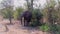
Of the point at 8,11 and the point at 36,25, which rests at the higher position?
the point at 8,11

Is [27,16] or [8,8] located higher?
[8,8]

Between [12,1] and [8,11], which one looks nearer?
[8,11]

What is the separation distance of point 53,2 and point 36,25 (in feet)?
12.9

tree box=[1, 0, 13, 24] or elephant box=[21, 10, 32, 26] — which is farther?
tree box=[1, 0, 13, 24]

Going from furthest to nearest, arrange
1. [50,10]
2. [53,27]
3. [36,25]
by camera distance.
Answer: [36,25], [50,10], [53,27]

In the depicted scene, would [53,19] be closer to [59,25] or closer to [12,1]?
[59,25]

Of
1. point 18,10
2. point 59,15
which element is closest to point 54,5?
point 59,15

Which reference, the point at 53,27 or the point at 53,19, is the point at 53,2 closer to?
the point at 53,19

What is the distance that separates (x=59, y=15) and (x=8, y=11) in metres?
7.89

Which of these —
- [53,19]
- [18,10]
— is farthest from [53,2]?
[18,10]

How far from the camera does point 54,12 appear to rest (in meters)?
14.3

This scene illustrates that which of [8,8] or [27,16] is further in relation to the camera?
[8,8]

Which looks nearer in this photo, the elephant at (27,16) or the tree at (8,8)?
the elephant at (27,16)

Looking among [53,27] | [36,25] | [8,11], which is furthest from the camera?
[8,11]
